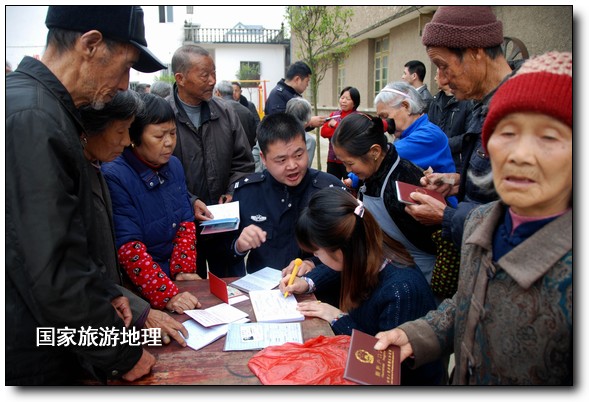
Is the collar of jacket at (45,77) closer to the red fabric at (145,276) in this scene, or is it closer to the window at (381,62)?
the red fabric at (145,276)

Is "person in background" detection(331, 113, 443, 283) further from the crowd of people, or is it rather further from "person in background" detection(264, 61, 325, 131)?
"person in background" detection(264, 61, 325, 131)

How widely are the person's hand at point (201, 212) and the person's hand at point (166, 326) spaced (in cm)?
90

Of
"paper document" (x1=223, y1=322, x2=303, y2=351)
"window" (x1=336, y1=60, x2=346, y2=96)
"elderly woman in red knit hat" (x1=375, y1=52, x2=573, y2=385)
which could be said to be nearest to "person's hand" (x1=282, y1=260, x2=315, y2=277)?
"paper document" (x1=223, y1=322, x2=303, y2=351)

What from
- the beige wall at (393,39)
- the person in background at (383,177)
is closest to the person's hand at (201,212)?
the person in background at (383,177)

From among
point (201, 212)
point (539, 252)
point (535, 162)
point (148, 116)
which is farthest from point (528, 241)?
point (201, 212)

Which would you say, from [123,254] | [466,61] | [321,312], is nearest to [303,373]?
[321,312]

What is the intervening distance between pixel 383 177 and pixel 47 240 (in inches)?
66.1

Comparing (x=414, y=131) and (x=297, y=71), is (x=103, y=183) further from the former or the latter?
(x=297, y=71)

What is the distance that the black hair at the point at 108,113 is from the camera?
1680 millimetres

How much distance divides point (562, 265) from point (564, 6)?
3.35ft

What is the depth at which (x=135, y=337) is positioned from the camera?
1376 mm

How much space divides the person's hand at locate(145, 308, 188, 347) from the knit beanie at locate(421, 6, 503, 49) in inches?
63.0

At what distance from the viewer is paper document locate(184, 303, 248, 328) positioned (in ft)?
5.69
